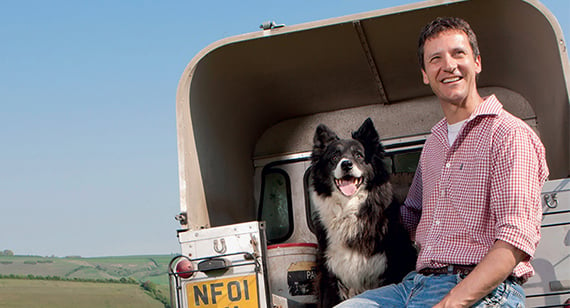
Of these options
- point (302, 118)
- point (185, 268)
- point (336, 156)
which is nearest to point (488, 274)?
point (185, 268)

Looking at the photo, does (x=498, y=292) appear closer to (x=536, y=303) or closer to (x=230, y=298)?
(x=536, y=303)

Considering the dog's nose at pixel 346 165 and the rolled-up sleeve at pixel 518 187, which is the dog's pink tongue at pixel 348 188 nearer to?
the dog's nose at pixel 346 165

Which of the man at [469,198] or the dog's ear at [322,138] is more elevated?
the dog's ear at [322,138]

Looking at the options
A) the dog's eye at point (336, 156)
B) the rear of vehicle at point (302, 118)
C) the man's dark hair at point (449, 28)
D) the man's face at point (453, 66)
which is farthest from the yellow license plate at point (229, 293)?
the man's dark hair at point (449, 28)

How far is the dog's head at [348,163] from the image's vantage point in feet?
12.1

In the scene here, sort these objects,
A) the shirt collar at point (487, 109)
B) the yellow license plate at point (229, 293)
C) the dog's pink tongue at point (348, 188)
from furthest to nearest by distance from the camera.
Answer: the dog's pink tongue at point (348, 188) < the yellow license plate at point (229, 293) < the shirt collar at point (487, 109)

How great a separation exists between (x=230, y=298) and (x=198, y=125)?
1186 mm

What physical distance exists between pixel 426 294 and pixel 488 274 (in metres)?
0.33

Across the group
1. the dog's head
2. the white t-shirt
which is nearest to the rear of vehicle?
the dog's head

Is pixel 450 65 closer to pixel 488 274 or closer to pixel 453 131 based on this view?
pixel 453 131

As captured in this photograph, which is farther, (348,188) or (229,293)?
(348,188)

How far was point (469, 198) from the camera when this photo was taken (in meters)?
2.10

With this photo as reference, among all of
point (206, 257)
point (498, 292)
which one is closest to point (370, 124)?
point (206, 257)

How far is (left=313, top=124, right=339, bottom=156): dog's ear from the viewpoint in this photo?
3.91 metres
